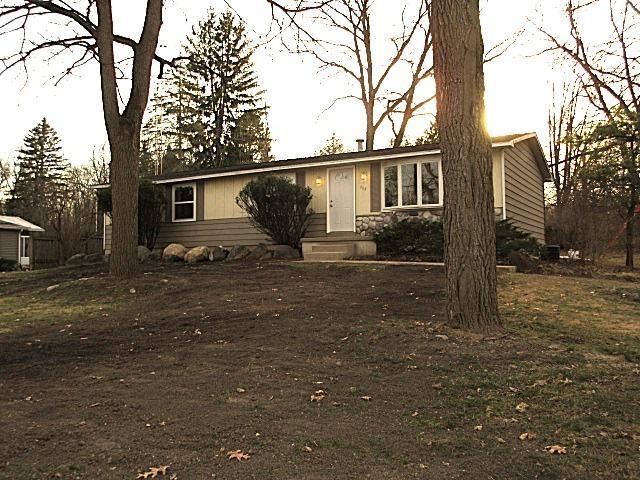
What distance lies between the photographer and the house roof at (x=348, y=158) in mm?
13508

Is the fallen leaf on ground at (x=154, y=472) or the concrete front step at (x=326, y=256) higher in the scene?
the concrete front step at (x=326, y=256)

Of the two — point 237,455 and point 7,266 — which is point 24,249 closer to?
point 7,266

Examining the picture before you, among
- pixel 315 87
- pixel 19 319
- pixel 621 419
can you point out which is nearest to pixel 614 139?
pixel 315 87

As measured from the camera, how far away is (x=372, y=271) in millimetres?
10547

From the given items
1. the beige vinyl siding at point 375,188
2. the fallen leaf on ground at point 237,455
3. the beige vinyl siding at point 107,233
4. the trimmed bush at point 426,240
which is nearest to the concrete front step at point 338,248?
the trimmed bush at point 426,240

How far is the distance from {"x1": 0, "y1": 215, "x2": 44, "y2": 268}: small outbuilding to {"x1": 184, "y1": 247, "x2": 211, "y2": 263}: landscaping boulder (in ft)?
41.2

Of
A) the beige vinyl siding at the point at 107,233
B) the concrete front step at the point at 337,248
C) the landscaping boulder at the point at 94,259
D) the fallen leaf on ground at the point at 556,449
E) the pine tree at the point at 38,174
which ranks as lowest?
the fallen leaf on ground at the point at 556,449

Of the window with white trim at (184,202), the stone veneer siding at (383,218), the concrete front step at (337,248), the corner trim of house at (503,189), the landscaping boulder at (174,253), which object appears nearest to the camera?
the corner trim of house at (503,189)

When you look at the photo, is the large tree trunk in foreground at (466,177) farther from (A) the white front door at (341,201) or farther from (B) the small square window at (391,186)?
(A) the white front door at (341,201)

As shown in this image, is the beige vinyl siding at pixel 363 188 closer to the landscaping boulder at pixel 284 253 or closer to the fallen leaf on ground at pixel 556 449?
the landscaping boulder at pixel 284 253

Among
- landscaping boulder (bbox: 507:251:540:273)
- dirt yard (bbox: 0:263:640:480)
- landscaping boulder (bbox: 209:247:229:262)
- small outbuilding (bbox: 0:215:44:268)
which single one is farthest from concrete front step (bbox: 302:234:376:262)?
small outbuilding (bbox: 0:215:44:268)

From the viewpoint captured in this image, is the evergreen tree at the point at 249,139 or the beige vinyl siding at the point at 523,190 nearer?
the beige vinyl siding at the point at 523,190

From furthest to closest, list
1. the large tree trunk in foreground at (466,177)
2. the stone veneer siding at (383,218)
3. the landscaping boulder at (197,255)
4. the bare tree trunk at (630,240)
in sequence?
1. the bare tree trunk at (630,240)
2. the landscaping boulder at (197,255)
3. the stone veneer siding at (383,218)
4. the large tree trunk in foreground at (466,177)

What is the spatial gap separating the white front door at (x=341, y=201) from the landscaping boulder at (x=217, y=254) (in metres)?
3.09
